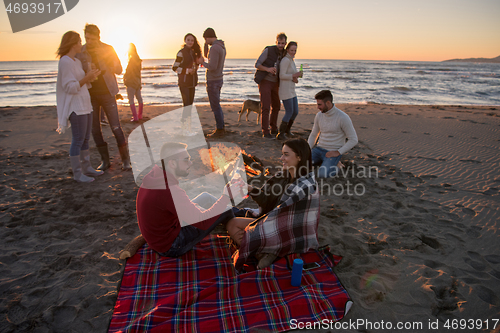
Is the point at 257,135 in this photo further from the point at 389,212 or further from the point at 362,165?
the point at 389,212

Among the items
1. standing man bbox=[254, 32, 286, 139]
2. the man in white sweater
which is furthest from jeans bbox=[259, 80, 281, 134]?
the man in white sweater

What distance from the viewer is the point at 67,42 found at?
377 centimetres

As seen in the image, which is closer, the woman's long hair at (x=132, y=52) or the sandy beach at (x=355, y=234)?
the sandy beach at (x=355, y=234)

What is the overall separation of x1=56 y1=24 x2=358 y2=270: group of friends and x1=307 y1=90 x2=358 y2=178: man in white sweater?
2 cm

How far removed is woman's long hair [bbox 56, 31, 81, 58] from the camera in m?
3.76

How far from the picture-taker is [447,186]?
4.48 m

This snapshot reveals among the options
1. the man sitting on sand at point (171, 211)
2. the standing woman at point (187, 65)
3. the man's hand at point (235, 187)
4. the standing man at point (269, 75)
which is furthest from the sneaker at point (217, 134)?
the man sitting on sand at point (171, 211)

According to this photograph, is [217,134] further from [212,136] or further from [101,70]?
[101,70]

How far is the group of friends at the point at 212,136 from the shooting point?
2.46 meters

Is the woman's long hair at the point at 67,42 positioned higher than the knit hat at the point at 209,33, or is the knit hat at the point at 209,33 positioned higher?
the knit hat at the point at 209,33

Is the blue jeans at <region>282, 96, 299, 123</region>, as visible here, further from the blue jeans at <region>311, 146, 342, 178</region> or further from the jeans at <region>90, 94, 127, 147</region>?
the jeans at <region>90, 94, 127, 147</region>

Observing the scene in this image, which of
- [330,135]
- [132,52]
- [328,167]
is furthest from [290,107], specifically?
[132,52]

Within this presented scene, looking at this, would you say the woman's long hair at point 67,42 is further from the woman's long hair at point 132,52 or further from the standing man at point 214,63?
the woman's long hair at point 132,52

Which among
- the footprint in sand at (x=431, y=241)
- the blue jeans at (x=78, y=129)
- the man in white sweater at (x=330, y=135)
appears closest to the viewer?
the footprint in sand at (x=431, y=241)
